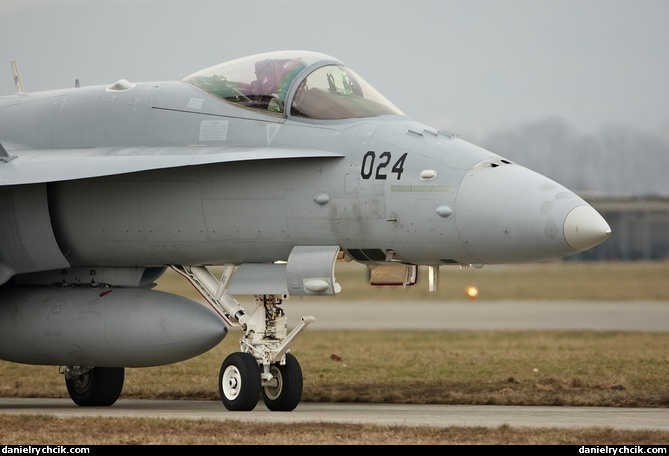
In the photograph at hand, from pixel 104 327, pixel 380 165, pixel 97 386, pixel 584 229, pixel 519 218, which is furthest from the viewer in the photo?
pixel 97 386

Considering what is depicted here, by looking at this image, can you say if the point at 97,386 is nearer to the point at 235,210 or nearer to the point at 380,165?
the point at 235,210

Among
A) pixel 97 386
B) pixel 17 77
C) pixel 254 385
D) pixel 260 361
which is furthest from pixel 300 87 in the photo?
pixel 17 77

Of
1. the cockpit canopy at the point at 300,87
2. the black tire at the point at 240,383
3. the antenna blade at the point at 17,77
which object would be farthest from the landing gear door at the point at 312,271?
the antenna blade at the point at 17,77

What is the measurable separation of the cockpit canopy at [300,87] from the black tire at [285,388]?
A: 2.80m

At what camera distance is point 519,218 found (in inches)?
488

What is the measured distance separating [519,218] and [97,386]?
648 centimetres

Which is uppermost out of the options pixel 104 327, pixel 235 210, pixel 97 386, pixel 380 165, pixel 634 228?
pixel 380 165

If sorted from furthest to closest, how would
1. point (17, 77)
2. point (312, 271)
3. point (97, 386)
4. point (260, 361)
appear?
point (17, 77), point (97, 386), point (260, 361), point (312, 271)

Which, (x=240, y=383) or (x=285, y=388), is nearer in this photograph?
(x=240, y=383)

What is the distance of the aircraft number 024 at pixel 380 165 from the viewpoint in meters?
13.3

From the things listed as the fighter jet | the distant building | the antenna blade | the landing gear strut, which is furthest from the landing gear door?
the distant building

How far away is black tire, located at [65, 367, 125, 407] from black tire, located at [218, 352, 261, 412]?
2.77 metres

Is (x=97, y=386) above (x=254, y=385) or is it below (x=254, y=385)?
below
